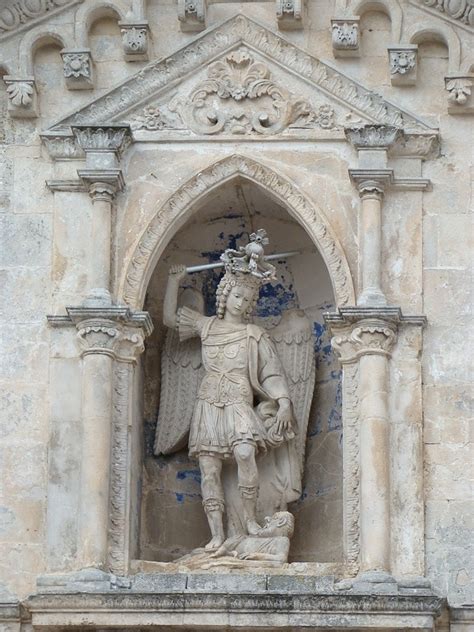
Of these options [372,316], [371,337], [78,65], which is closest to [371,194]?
[372,316]

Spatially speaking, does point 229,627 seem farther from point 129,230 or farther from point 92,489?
point 129,230

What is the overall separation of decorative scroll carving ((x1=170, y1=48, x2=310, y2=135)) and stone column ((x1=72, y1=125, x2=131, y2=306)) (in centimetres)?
52

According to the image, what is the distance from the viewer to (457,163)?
18.1m

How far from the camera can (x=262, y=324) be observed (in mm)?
18594

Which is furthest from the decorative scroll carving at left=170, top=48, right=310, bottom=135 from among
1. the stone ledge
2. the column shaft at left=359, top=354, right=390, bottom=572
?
the stone ledge

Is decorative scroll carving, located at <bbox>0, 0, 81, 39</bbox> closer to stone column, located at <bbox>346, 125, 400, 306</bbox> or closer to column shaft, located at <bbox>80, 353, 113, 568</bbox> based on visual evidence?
stone column, located at <bbox>346, 125, 400, 306</bbox>

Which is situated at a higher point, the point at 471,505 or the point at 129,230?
the point at 129,230

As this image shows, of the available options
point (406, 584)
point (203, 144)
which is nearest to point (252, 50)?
point (203, 144)

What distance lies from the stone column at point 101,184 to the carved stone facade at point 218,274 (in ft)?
0.05

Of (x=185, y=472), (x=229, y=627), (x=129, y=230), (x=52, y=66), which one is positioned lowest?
(x=229, y=627)

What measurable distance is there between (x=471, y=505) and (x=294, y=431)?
1353 millimetres

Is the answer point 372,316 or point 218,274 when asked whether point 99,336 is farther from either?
point 372,316

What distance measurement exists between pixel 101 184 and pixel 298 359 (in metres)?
1.74

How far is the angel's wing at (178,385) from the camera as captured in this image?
1819cm
